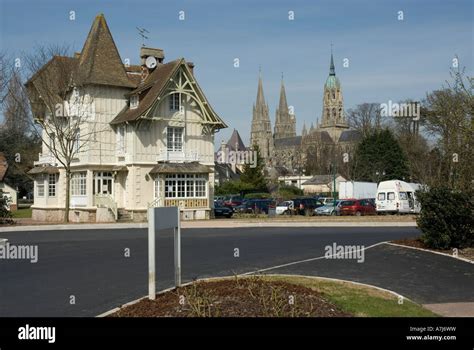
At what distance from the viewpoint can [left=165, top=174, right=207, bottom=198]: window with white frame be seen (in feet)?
129

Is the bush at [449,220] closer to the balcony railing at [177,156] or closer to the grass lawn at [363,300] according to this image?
the grass lawn at [363,300]

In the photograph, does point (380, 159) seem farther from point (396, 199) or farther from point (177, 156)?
point (177, 156)

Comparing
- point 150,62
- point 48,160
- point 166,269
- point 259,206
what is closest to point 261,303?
point 166,269

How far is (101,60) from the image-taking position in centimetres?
4016

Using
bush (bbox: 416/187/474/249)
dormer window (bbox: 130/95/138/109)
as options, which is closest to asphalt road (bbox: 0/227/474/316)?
bush (bbox: 416/187/474/249)

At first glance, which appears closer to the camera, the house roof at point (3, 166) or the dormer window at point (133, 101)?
the dormer window at point (133, 101)

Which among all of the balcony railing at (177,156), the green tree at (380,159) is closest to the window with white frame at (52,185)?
the balcony railing at (177,156)

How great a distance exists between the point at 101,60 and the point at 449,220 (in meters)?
29.7

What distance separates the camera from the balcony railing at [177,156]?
1537 inches

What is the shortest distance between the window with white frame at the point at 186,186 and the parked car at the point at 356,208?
11121 mm

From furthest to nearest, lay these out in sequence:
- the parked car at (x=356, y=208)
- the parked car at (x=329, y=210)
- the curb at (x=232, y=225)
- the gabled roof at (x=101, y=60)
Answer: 1. the parked car at (x=329, y=210)
2. the parked car at (x=356, y=208)
3. the gabled roof at (x=101, y=60)
4. the curb at (x=232, y=225)

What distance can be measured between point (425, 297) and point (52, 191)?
120ft
